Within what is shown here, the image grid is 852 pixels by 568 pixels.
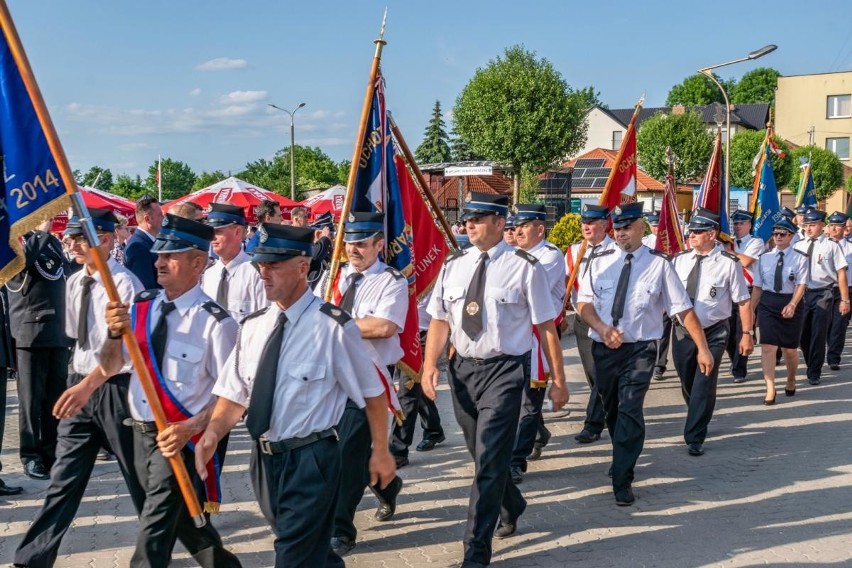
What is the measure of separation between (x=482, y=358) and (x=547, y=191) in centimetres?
4068

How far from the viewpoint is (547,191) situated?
151ft

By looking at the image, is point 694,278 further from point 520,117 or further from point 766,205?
point 520,117

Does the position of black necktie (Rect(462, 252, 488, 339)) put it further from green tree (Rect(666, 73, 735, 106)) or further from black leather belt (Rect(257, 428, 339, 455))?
green tree (Rect(666, 73, 735, 106))

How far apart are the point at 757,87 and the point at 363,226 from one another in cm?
10682

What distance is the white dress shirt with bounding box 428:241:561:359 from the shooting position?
5887 mm

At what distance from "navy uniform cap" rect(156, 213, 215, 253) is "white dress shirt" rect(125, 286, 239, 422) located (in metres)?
0.29

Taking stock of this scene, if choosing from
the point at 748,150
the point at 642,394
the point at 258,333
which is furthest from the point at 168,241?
the point at 748,150

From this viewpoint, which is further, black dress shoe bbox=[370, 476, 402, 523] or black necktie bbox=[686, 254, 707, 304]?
black necktie bbox=[686, 254, 707, 304]

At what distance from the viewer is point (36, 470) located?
7.70 m

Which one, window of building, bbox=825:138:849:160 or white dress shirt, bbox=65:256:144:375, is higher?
window of building, bbox=825:138:849:160

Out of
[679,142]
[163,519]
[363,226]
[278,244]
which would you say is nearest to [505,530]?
[363,226]

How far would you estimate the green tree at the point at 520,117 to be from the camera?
42.2 m

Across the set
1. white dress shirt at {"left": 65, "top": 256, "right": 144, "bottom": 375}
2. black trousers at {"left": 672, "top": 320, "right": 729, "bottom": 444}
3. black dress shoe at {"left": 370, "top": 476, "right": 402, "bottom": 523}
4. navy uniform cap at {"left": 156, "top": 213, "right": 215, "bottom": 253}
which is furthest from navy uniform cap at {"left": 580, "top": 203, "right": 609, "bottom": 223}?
navy uniform cap at {"left": 156, "top": 213, "right": 215, "bottom": 253}

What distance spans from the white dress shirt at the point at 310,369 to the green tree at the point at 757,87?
106817 mm
